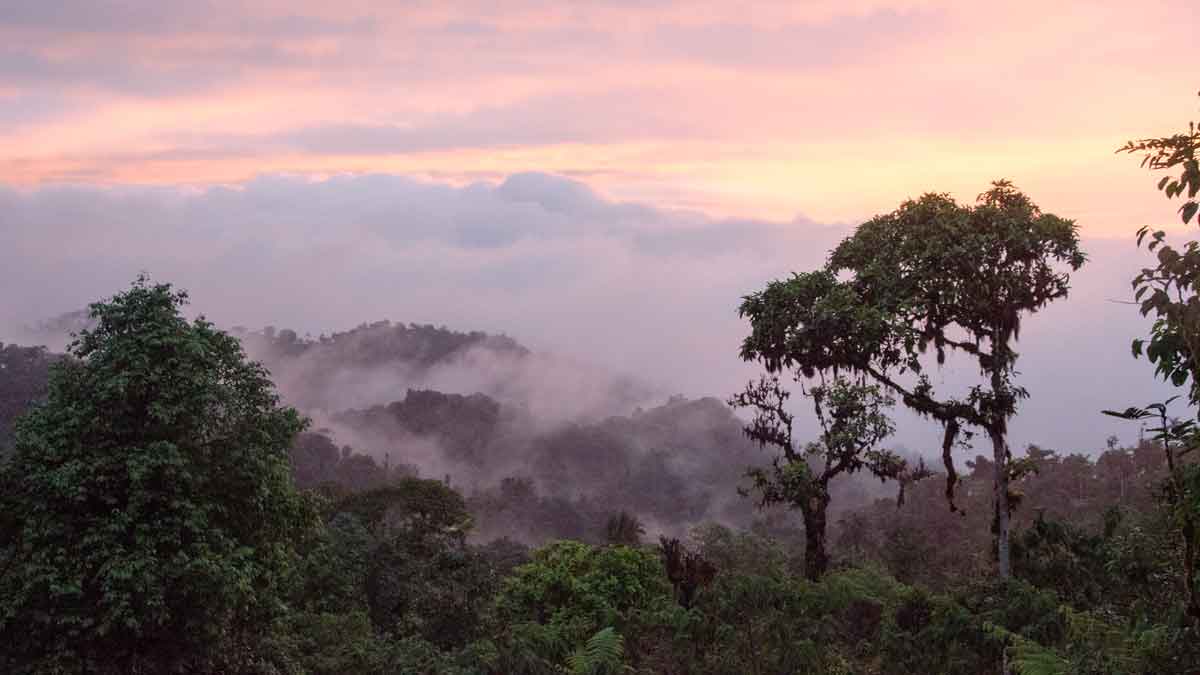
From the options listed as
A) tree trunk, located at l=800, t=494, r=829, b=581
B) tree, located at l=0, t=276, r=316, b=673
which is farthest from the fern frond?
tree trunk, located at l=800, t=494, r=829, b=581

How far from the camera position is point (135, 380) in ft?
54.3

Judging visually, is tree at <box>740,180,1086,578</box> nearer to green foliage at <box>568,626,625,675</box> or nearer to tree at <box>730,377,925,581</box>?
tree at <box>730,377,925,581</box>

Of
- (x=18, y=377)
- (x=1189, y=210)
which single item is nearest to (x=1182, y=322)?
(x=1189, y=210)

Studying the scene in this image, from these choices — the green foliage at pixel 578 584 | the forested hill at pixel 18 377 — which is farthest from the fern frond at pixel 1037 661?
the forested hill at pixel 18 377

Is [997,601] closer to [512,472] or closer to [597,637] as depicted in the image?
[597,637]

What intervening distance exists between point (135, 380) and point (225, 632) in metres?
4.43

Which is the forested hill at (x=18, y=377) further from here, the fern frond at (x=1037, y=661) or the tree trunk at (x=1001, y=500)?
the fern frond at (x=1037, y=661)

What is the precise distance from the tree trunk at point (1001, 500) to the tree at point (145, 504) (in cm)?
1461

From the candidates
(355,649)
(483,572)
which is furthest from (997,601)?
(483,572)

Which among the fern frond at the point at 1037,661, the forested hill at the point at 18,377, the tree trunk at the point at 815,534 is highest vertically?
the forested hill at the point at 18,377

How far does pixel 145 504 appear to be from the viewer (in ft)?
54.2

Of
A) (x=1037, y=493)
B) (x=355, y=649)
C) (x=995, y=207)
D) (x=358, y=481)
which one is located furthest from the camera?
(x=358, y=481)

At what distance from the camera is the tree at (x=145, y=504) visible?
51.6 ft

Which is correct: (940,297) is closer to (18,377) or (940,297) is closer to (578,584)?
(578,584)
